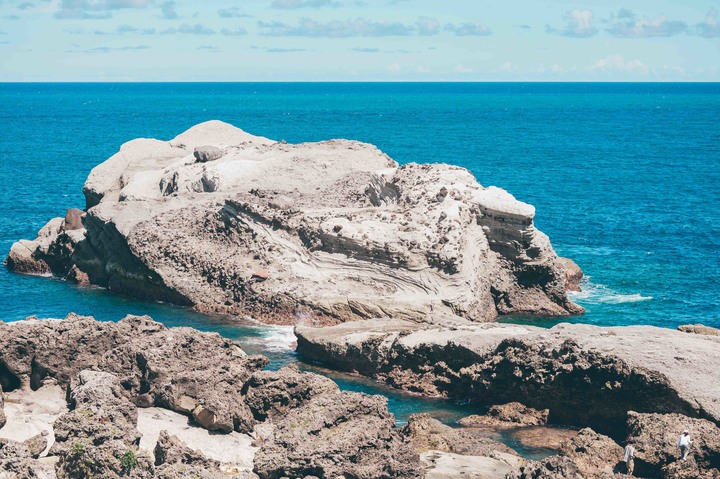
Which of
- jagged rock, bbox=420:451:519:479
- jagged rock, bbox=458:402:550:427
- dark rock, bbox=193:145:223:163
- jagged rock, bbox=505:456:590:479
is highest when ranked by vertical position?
dark rock, bbox=193:145:223:163

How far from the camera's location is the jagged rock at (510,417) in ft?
138

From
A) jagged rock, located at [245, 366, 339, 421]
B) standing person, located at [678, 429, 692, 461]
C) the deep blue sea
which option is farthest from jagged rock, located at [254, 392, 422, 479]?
standing person, located at [678, 429, 692, 461]

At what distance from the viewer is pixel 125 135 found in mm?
169375

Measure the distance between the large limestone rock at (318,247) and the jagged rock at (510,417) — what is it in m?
11.9

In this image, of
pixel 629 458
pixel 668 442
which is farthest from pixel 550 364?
pixel 629 458

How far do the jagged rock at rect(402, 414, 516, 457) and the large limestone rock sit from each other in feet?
52.7

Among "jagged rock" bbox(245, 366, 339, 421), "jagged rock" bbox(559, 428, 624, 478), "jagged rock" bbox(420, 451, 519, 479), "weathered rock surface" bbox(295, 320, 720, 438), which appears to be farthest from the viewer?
"weathered rock surface" bbox(295, 320, 720, 438)

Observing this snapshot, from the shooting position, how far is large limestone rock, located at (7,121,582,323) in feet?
186

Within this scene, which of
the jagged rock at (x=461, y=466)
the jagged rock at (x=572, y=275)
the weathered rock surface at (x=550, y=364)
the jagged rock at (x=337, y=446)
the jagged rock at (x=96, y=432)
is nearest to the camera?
the jagged rock at (x=96, y=432)

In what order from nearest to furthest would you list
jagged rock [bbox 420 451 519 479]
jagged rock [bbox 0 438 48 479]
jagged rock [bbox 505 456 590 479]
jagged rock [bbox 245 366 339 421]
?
jagged rock [bbox 0 438 48 479] → jagged rock [bbox 505 456 590 479] → jagged rock [bbox 420 451 519 479] → jagged rock [bbox 245 366 339 421]

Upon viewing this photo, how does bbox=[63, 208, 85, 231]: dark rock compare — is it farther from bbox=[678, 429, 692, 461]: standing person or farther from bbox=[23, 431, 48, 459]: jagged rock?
bbox=[678, 429, 692, 461]: standing person

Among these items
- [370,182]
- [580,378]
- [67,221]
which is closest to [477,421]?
[580,378]

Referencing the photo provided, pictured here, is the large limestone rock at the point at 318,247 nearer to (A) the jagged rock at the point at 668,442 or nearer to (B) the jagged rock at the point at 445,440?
(B) the jagged rock at the point at 445,440

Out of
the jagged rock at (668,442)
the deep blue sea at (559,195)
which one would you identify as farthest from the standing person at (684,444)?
the deep blue sea at (559,195)
